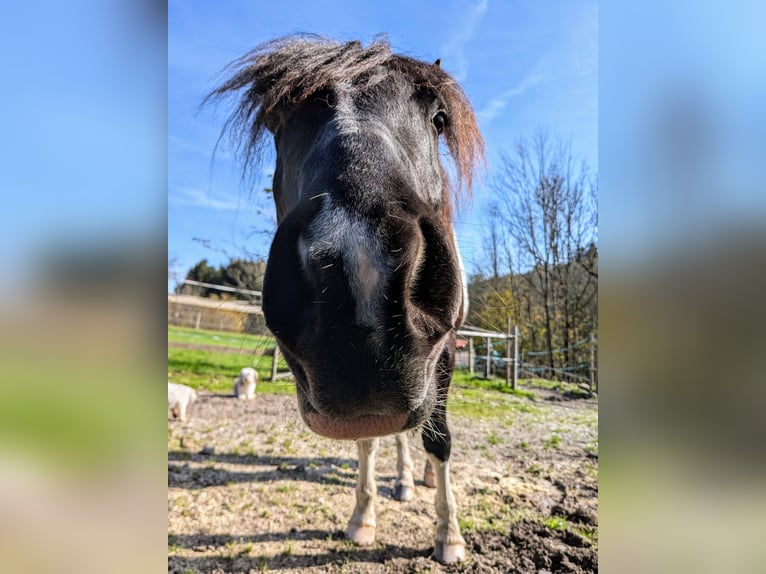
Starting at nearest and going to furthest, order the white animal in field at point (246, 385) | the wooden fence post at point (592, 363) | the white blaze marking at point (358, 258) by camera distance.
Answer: the white blaze marking at point (358, 258) → the white animal in field at point (246, 385) → the wooden fence post at point (592, 363)

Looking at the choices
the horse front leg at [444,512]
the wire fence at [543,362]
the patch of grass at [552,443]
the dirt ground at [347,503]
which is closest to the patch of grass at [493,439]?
the dirt ground at [347,503]

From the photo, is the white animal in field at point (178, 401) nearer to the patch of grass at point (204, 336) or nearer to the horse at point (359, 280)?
the horse at point (359, 280)

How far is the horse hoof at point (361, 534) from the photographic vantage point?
10.2 ft

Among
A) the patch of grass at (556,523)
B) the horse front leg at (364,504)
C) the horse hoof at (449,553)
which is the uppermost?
the horse front leg at (364,504)

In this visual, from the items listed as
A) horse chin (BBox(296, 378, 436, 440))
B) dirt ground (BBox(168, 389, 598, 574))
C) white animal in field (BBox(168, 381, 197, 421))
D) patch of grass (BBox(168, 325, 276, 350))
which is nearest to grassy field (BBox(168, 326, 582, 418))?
patch of grass (BBox(168, 325, 276, 350))

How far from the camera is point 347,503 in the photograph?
3846 millimetres

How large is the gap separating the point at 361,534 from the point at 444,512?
0.69 meters

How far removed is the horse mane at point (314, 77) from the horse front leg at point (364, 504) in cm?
247

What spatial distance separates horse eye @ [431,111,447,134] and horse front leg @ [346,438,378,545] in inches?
93.9

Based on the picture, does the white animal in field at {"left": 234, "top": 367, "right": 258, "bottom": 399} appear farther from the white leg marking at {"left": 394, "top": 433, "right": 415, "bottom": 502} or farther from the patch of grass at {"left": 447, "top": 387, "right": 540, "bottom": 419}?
the white leg marking at {"left": 394, "top": 433, "right": 415, "bottom": 502}
